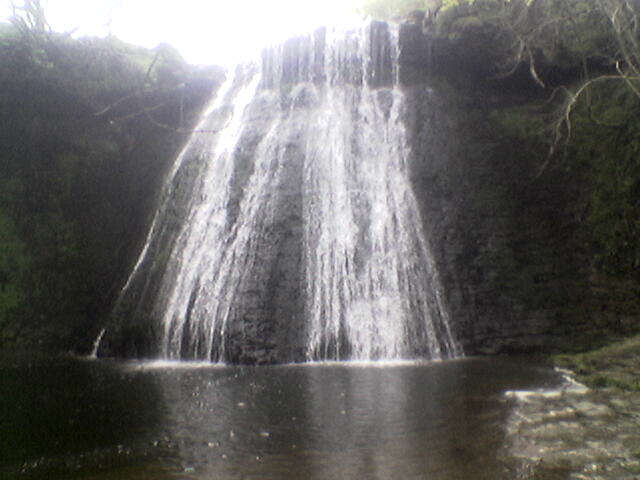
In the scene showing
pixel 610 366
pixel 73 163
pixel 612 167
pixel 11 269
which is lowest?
pixel 610 366

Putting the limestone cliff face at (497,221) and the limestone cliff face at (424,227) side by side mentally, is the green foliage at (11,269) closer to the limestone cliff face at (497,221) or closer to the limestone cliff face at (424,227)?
the limestone cliff face at (424,227)

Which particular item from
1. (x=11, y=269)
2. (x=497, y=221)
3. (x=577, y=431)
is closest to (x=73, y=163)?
(x=11, y=269)

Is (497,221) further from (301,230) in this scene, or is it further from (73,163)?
(73,163)

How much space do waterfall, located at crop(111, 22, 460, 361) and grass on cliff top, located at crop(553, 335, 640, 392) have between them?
237cm

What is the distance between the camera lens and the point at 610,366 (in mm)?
6762

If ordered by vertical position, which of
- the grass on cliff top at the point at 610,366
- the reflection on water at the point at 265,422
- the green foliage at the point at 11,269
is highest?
the green foliage at the point at 11,269

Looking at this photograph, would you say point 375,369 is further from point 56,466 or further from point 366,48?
point 366,48

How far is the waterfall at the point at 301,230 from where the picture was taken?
9805mm

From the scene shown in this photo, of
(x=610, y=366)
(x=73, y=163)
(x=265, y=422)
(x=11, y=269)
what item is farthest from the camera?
(x=73, y=163)

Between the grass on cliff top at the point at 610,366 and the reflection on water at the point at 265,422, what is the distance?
0.50 metres

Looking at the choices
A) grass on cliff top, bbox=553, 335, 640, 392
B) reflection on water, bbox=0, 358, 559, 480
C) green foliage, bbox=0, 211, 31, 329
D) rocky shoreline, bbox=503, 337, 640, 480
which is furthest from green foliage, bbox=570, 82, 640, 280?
green foliage, bbox=0, 211, 31, 329

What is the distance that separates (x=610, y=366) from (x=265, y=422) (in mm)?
4364

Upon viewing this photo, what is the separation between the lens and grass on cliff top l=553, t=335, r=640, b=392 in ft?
19.1

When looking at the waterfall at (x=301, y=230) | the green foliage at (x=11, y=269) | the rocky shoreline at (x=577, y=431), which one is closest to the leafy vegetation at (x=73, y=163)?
the green foliage at (x=11, y=269)
